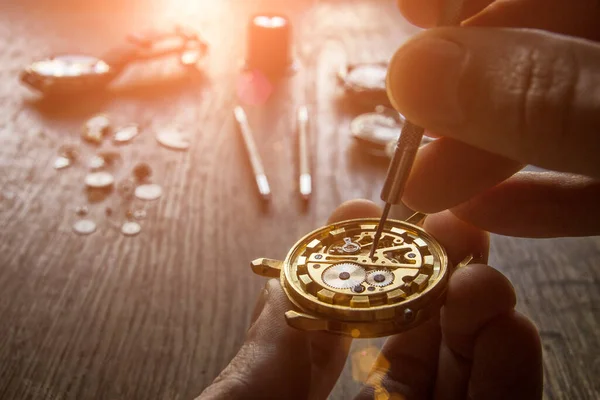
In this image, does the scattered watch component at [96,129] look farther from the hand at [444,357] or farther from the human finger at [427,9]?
the human finger at [427,9]

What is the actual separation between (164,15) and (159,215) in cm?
164

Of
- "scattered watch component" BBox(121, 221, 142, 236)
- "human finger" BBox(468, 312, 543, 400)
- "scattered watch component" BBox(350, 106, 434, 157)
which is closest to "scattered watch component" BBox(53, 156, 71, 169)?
"scattered watch component" BBox(121, 221, 142, 236)

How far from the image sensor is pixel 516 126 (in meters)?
0.81

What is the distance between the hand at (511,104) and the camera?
2.52ft

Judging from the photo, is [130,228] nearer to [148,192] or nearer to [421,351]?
[148,192]

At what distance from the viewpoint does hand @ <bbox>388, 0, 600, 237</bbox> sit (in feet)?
2.52

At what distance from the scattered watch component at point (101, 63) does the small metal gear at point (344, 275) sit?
1311mm

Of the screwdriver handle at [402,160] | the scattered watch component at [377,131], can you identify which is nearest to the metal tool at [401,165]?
the screwdriver handle at [402,160]

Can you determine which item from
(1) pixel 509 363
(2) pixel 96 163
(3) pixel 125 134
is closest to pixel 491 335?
(1) pixel 509 363

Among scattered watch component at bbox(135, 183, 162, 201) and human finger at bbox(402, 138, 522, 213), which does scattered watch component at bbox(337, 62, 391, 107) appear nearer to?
scattered watch component at bbox(135, 183, 162, 201)

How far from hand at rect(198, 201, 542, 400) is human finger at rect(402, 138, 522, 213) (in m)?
0.12

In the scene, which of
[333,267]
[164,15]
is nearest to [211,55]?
[164,15]

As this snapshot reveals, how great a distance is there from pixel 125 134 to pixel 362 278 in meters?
1.07

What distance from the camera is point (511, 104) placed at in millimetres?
795
